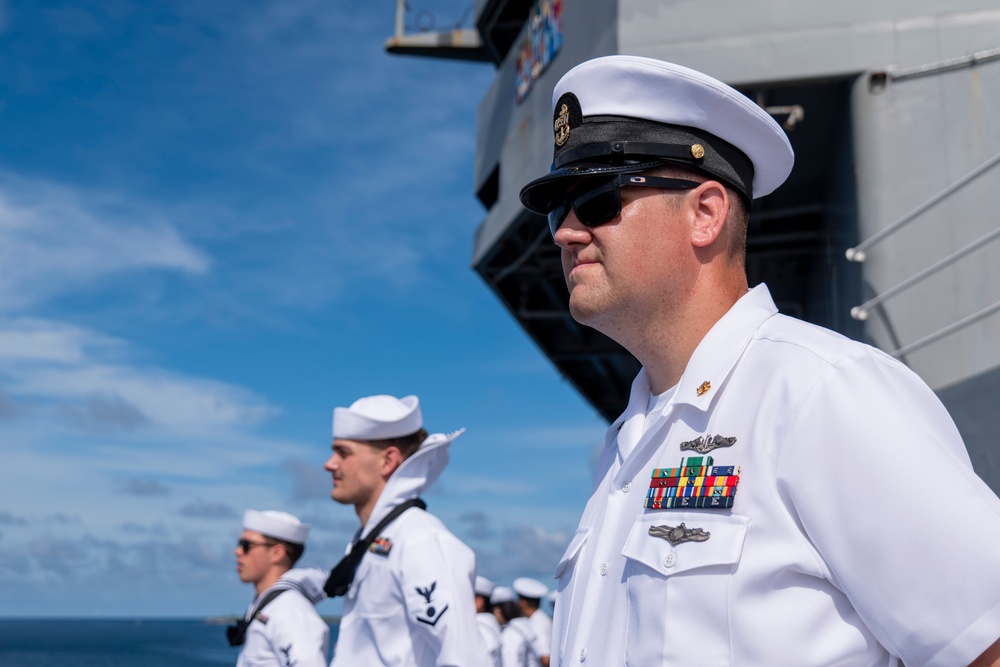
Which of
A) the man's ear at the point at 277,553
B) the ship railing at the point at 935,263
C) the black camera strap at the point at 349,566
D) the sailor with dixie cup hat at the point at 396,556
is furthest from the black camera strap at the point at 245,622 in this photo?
the ship railing at the point at 935,263

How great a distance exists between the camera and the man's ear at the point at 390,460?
4852 millimetres

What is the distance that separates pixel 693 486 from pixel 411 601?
107 inches

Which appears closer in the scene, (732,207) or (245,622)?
(732,207)

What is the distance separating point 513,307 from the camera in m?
11.9

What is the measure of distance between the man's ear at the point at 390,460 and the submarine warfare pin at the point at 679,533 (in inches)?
133

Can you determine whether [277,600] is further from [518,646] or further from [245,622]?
[518,646]

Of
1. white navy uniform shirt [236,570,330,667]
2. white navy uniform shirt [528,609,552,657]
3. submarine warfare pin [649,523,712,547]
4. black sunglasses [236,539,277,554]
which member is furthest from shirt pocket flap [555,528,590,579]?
white navy uniform shirt [528,609,552,657]

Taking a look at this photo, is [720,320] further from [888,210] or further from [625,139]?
[888,210]

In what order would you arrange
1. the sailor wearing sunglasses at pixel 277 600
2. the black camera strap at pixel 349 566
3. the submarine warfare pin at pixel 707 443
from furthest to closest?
the sailor wearing sunglasses at pixel 277 600 < the black camera strap at pixel 349 566 < the submarine warfare pin at pixel 707 443

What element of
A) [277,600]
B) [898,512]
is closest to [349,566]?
[277,600]

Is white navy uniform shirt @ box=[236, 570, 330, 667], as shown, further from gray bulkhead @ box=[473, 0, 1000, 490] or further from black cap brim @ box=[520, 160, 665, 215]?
black cap brim @ box=[520, 160, 665, 215]

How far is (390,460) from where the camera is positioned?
4867mm

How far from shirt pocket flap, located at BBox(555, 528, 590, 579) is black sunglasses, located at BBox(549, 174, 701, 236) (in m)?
0.65

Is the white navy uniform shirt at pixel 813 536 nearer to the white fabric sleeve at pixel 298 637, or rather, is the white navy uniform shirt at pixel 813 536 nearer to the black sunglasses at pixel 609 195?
the black sunglasses at pixel 609 195
